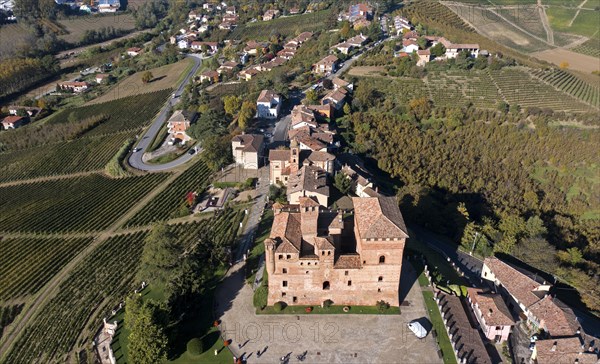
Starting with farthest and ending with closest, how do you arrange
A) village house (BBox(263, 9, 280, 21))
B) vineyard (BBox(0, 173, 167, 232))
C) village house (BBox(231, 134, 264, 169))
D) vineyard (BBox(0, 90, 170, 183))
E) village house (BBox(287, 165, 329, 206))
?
village house (BBox(263, 9, 280, 21)), vineyard (BBox(0, 90, 170, 183)), village house (BBox(231, 134, 264, 169)), vineyard (BBox(0, 173, 167, 232)), village house (BBox(287, 165, 329, 206))

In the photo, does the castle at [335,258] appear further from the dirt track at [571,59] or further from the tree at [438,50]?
the dirt track at [571,59]

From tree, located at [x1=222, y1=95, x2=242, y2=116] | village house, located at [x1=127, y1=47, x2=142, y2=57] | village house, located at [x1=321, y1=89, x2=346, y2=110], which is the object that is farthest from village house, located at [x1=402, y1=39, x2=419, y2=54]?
village house, located at [x1=127, y1=47, x2=142, y2=57]

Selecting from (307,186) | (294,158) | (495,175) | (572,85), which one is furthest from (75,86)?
(572,85)

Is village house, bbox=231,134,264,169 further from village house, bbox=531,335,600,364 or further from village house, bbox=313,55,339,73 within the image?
village house, bbox=531,335,600,364

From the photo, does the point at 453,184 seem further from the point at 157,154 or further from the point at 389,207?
the point at 157,154

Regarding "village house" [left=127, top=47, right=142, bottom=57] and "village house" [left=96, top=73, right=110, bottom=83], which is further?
"village house" [left=127, top=47, right=142, bottom=57]
